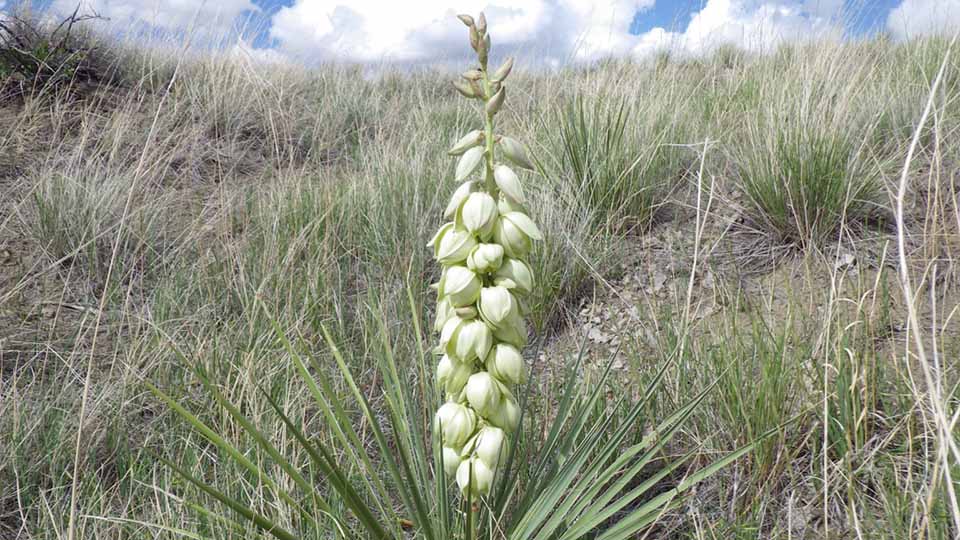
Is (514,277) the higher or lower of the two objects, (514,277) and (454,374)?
the higher

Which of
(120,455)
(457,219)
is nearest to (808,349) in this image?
(457,219)

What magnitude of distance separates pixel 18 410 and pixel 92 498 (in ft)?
1.26

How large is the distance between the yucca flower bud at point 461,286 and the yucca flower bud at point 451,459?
0.23 m

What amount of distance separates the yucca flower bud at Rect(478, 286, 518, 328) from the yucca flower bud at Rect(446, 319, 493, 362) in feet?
0.05

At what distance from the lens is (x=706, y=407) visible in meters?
1.43

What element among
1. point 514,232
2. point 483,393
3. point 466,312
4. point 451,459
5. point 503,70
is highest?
point 503,70

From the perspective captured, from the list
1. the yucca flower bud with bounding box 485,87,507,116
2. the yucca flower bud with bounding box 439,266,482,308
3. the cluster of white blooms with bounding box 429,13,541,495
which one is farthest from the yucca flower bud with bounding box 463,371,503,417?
the yucca flower bud with bounding box 485,87,507,116

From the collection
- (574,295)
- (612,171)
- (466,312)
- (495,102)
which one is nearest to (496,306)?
(466,312)

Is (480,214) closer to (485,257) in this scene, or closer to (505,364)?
(485,257)

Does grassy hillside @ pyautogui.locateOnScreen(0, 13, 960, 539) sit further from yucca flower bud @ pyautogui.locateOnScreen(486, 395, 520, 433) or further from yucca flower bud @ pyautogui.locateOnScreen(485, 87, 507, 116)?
yucca flower bud @ pyautogui.locateOnScreen(485, 87, 507, 116)

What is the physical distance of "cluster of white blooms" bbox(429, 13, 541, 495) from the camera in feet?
2.75

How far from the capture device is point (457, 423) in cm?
89

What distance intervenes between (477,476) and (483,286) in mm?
271

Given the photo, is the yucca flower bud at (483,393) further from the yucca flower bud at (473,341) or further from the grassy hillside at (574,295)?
the grassy hillside at (574,295)
